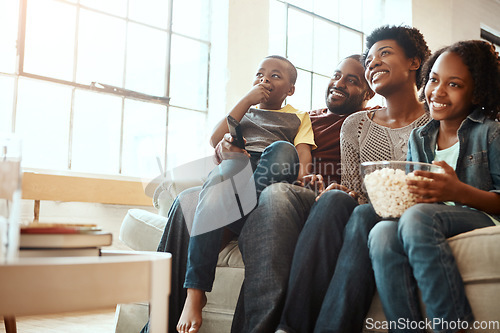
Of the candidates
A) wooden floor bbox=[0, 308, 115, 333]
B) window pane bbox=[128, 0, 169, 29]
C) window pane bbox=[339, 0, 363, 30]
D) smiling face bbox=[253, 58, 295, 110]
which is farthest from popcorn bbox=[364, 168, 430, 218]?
window pane bbox=[339, 0, 363, 30]

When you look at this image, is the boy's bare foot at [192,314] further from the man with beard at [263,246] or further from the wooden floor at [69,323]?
the wooden floor at [69,323]

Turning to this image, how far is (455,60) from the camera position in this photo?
4.63 feet

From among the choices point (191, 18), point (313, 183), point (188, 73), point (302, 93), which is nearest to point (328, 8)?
point (302, 93)

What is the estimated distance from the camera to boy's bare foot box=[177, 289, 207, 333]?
1.36 meters

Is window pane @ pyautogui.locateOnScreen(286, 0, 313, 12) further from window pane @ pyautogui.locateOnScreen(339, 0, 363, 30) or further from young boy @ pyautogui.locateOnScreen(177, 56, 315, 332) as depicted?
young boy @ pyautogui.locateOnScreen(177, 56, 315, 332)

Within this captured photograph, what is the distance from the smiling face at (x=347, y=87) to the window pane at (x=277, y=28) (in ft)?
6.57

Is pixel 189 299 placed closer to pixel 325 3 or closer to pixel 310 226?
pixel 310 226

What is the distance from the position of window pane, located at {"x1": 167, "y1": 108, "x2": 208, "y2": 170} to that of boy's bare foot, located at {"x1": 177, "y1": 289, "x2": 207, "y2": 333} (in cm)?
205

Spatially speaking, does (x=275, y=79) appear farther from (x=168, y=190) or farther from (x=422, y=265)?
(x=422, y=265)

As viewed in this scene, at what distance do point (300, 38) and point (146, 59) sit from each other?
1.51 meters

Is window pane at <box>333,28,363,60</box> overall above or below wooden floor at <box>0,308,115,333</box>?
above

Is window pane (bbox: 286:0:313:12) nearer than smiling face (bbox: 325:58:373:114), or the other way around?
smiling face (bbox: 325:58:373:114)

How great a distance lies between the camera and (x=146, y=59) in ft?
10.9

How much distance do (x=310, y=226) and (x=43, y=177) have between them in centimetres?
166
